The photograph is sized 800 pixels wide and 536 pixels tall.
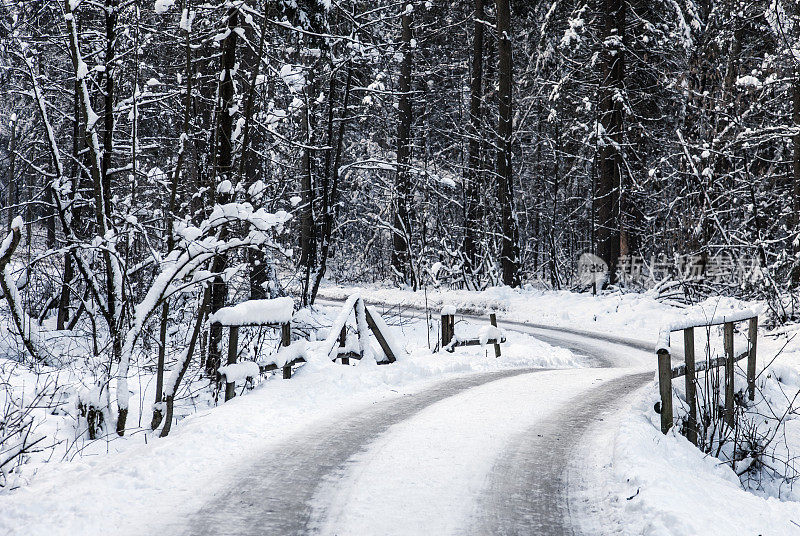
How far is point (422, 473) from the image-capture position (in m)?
5.39

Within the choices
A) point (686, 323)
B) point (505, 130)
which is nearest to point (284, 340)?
point (686, 323)

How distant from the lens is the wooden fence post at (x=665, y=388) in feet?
23.0

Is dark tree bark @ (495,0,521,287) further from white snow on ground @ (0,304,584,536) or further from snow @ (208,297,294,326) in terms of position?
snow @ (208,297,294,326)

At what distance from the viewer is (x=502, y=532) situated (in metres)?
4.26

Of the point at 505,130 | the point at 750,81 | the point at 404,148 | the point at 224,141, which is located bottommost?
the point at 224,141

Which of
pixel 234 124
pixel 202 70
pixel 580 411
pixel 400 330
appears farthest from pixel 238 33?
pixel 400 330

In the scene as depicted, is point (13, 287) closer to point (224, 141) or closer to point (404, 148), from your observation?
point (224, 141)

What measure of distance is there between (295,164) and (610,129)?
1128 centimetres

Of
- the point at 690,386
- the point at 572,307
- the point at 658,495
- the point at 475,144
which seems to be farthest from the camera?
the point at 475,144

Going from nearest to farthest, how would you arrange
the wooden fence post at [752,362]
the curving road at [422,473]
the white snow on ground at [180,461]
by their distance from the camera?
the white snow on ground at [180,461]
the curving road at [422,473]
the wooden fence post at [752,362]

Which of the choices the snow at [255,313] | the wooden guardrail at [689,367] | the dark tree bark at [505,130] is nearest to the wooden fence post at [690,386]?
the wooden guardrail at [689,367]

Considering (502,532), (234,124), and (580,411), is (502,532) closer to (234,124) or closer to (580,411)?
(580,411)

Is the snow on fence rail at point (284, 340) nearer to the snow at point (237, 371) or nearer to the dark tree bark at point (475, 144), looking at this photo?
the snow at point (237, 371)

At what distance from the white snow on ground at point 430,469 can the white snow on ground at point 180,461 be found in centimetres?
104
